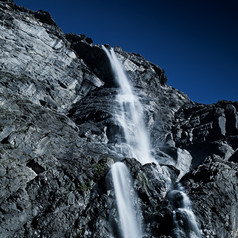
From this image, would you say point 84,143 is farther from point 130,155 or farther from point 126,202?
point 126,202

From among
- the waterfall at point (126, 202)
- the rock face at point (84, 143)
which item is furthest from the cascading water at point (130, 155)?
the rock face at point (84, 143)

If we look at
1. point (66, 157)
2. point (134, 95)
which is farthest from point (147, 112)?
point (66, 157)

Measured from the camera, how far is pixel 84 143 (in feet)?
88.3

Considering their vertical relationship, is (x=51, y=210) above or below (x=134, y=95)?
below

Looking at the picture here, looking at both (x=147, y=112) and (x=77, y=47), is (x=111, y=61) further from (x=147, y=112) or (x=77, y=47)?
(x=147, y=112)

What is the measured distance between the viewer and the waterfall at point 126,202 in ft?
53.7

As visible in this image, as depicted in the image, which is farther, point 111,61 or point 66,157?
point 111,61

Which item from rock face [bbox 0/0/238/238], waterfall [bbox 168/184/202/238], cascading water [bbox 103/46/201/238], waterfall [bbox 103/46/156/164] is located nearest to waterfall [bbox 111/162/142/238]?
cascading water [bbox 103/46/201/238]

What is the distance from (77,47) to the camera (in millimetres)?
52531

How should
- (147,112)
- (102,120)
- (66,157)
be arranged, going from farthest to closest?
(147,112), (102,120), (66,157)

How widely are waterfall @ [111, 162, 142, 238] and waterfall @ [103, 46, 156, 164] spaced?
11.1 meters

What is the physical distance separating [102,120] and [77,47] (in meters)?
26.2

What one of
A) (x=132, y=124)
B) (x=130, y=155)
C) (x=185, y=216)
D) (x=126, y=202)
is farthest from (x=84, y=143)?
(x=185, y=216)

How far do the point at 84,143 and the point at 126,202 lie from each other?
1104cm
